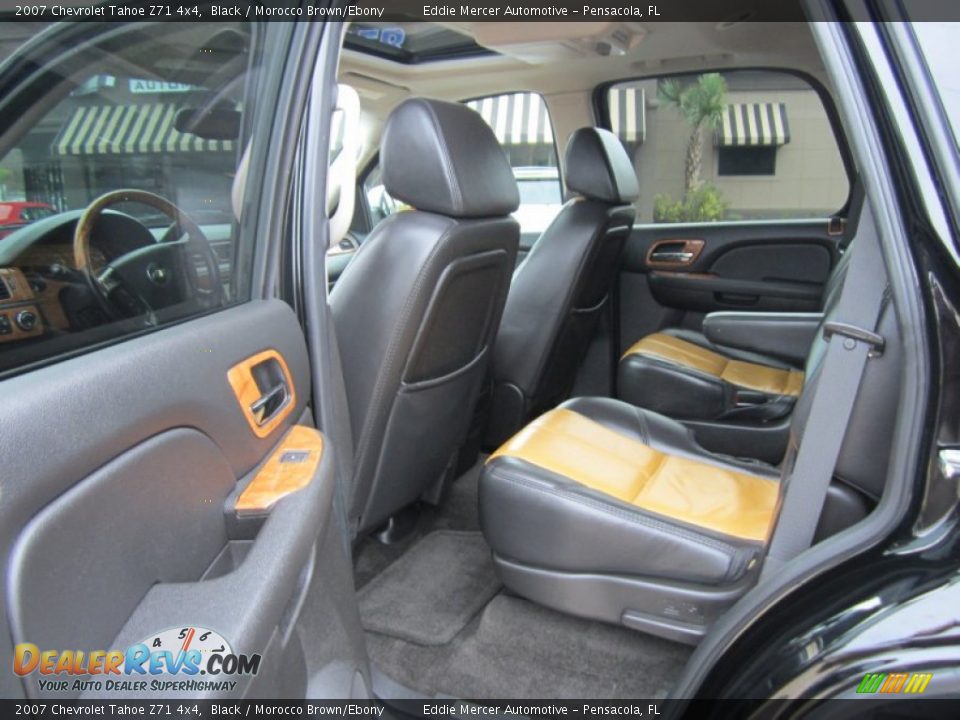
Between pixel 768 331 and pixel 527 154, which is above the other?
pixel 527 154

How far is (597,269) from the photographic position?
2617 mm

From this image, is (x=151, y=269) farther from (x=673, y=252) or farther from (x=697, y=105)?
(x=697, y=105)

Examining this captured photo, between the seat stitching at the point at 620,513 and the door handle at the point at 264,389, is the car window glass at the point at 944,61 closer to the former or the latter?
the seat stitching at the point at 620,513

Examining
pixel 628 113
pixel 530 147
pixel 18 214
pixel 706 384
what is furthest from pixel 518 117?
pixel 18 214

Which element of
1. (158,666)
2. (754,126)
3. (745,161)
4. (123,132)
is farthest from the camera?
(745,161)

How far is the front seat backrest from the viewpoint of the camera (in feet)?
8.01

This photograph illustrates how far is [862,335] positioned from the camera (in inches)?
37.4

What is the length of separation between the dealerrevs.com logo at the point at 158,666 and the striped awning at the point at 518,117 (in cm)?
291

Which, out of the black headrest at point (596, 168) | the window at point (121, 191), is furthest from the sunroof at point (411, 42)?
the window at point (121, 191)

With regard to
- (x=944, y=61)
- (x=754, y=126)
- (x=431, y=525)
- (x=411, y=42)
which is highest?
(x=411, y=42)

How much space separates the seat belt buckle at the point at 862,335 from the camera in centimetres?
94

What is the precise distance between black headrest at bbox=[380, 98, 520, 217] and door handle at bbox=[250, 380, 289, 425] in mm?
606

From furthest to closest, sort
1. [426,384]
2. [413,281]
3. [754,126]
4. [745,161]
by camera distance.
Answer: [745,161]
[754,126]
[426,384]
[413,281]

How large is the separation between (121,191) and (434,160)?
2.44ft
